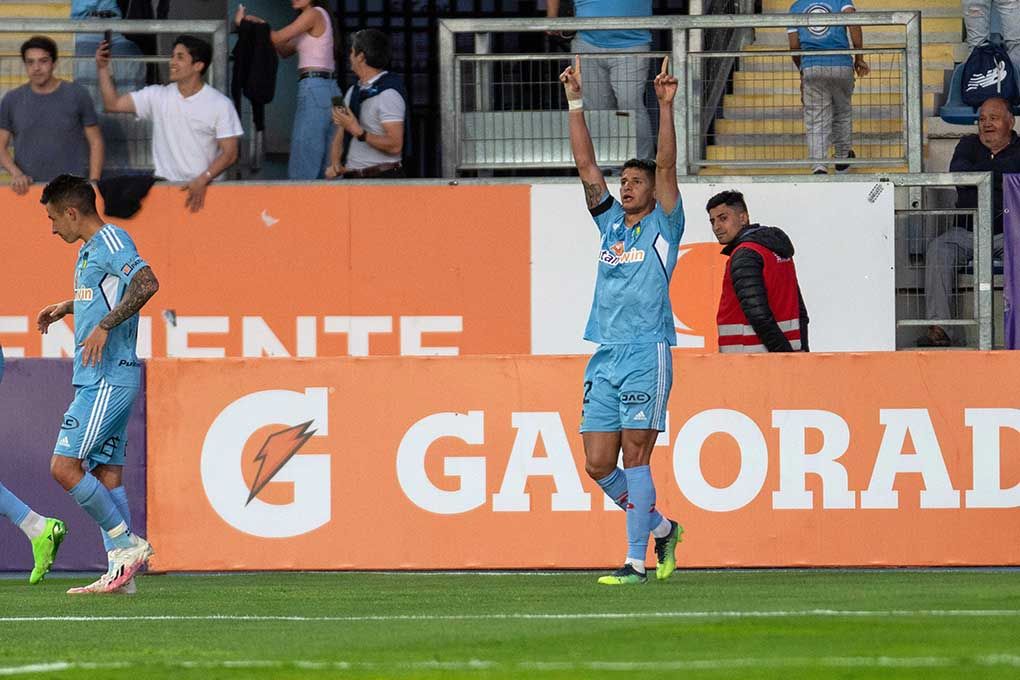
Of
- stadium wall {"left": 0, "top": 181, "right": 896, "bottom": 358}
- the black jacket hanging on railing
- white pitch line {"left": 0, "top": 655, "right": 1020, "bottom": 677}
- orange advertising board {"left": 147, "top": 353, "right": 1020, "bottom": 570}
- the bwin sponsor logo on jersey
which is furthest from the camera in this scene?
the black jacket hanging on railing

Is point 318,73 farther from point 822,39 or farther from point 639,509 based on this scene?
point 639,509

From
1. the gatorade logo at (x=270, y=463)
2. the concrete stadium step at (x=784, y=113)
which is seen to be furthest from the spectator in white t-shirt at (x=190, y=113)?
the concrete stadium step at (x=784, y=113)

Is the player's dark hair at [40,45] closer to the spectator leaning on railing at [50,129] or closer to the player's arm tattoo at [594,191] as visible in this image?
the spectator leaning on railing at [50,129]

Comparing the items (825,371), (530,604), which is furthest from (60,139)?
(530,604)

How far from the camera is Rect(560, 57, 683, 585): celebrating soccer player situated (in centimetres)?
934

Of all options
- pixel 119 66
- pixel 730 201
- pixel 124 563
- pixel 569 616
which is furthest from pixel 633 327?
pixel 119 66

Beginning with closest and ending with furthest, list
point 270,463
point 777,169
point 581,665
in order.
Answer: point 581,665 → point 270,463 → point 777,169

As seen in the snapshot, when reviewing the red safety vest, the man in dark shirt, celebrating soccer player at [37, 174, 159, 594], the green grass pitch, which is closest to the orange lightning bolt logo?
the green grass pitch

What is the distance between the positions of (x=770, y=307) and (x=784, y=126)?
3.16 meters

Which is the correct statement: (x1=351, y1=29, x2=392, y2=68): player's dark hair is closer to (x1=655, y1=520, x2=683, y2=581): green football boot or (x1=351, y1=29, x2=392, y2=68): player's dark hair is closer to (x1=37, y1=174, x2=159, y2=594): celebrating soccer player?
(x1=37, y1=174, x2=159, y2=594): celebrating soccer player

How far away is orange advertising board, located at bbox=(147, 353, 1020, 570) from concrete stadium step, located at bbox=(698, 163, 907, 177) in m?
3.10

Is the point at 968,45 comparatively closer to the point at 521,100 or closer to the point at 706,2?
the point at 706,2

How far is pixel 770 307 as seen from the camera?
1145cm

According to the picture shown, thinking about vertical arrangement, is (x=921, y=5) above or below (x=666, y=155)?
above
